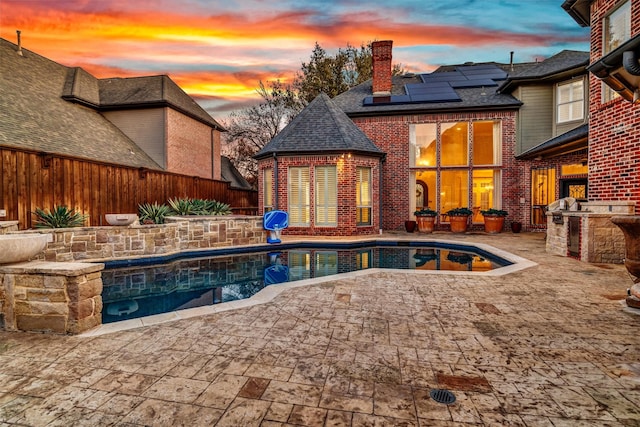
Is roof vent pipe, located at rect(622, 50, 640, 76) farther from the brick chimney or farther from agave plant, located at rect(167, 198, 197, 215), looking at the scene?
the brick chimney

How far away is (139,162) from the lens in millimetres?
13570

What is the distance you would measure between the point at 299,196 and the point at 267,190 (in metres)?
1.57

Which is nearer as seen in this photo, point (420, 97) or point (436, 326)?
point (436, 326)

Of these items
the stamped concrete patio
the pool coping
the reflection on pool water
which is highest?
the pool coping

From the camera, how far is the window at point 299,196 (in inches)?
460

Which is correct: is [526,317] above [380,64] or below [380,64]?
below

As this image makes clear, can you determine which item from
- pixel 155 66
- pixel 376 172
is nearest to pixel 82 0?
pixel 155 66

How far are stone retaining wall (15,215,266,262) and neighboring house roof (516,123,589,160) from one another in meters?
9.43

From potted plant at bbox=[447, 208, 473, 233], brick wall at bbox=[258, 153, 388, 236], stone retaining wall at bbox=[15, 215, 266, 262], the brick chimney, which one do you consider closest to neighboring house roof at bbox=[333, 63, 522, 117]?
the brick chimney

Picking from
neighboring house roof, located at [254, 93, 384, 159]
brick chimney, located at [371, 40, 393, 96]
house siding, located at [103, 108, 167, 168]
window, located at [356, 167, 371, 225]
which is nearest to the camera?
neighboring house roof, located at [254, 93, 384, 159]

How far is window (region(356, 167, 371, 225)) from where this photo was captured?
11781 millimetres

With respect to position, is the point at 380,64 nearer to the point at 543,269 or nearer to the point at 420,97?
the point at 420,97

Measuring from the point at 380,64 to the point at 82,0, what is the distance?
36.1 ft

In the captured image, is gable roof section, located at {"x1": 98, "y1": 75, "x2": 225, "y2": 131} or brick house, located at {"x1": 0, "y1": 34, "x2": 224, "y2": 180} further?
gable roof section, located at {"x1": 98, "y1": 75, "x2": 225, "y2": 131}
